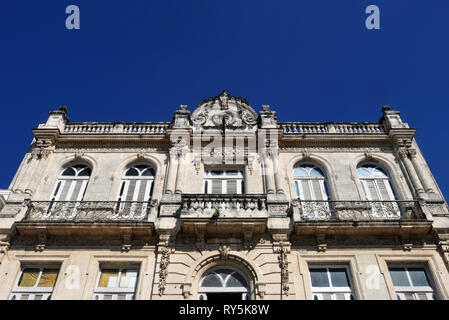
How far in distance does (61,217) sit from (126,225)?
237 centimetres

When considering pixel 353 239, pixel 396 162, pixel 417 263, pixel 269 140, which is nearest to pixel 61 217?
pixel 269 140

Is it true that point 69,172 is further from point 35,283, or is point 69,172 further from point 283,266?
point 283,266

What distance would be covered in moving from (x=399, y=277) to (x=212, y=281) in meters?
5.43

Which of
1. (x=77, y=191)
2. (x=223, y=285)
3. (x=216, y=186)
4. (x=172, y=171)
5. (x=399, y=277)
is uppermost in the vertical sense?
(x=172, y=171)

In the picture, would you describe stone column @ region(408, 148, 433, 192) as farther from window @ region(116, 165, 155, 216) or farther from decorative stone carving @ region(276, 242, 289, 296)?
window @ region(116, 165, 155, 216)

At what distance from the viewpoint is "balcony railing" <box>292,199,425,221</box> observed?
11.5 metres

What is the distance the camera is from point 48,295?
10250mm

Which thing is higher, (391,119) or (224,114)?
(224,114)

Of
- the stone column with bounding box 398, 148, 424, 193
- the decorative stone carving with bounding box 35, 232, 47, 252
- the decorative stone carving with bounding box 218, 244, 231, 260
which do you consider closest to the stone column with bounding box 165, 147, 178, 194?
the decorative stone carving with bounding box 218, 244, 231, 260

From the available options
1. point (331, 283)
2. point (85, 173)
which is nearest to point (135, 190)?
point (85, 173)

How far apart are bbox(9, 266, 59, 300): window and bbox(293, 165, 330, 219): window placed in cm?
782

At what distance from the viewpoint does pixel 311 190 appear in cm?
1311

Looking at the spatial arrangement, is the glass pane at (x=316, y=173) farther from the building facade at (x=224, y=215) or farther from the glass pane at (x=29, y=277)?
the glass pane at (x=29, y=277)

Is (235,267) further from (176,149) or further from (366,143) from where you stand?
(366,143)
